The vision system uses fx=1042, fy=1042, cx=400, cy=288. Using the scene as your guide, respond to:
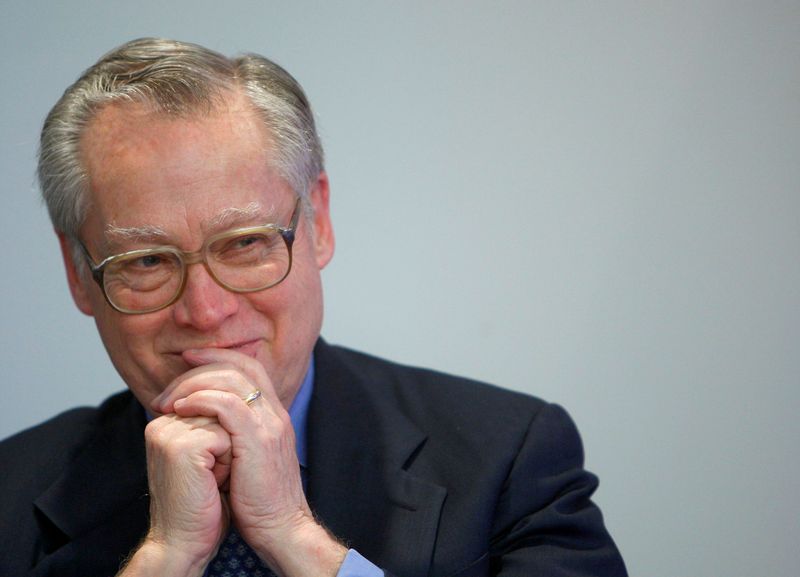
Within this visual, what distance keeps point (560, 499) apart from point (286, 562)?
0.61 meters

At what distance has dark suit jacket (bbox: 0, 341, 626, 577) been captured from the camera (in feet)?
7.08

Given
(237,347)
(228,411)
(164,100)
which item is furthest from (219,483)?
(164,100)

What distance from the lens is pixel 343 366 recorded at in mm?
2514

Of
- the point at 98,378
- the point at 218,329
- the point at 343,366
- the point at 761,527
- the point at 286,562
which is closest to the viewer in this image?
the point at 286,562

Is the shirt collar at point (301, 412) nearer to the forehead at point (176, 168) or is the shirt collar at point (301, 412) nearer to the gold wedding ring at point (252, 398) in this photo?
the gold wedding ring at point (252, 398)

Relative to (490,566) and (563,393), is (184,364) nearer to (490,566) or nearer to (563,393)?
(490,566)

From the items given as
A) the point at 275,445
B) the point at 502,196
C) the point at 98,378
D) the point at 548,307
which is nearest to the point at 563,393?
the point at 548,307

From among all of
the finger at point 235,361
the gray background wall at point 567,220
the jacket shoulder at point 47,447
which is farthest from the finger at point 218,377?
the gray background wall at point 567,220

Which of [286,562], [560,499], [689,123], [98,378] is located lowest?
[98,378]

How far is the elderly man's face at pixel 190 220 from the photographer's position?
2.07 meters

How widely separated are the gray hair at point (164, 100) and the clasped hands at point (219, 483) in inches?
19.1

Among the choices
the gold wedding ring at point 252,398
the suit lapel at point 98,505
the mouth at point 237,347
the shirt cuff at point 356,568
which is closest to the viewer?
the shirt cuff at point 356,568

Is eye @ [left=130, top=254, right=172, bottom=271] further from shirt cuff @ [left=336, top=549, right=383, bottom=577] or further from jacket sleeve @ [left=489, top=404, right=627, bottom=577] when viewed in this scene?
jacket sleeve @ [left=489, top=404, right=627, bottom=577]

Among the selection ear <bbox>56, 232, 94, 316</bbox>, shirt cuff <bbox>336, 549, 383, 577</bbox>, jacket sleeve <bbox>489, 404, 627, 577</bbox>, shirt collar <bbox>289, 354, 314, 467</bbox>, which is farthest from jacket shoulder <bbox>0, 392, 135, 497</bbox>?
jacket sleeve <bbox>489, 404, 627, 577</bbox>
